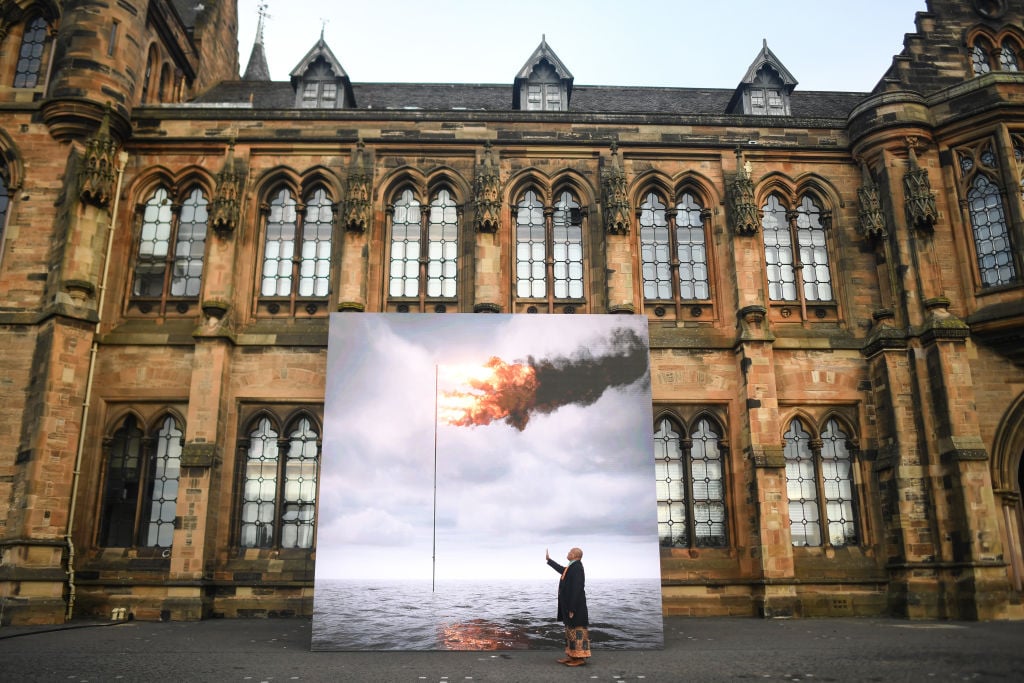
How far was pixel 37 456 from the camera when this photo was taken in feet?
53.7

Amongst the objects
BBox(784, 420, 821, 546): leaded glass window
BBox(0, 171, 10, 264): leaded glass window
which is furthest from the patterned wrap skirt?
BBox(0, 171, 10, 264): leaded glass window

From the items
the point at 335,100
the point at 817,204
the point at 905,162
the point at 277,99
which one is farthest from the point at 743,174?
the point at 277,99

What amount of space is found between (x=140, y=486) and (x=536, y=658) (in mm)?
10671

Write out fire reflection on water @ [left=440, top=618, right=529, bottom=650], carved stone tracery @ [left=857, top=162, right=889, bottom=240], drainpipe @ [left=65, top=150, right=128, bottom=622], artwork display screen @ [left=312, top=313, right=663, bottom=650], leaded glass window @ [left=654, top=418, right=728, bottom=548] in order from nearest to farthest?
1. fire reflection on water @ [left=440, top=618, right=529, bottom=650]
2. artwork display screen @ [left=312, top=313, right=663, bottom=650]
3. drainpipe @ [left=65, top=150, right=128, bottom=622]
4. leaded glass window @ [left=654, top=418, right=728, bottom=548]
5. carved stone tracery @ [left=857, top=162, right=889, bottom=240]

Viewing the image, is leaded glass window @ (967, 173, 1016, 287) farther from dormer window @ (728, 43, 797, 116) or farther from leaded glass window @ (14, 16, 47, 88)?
leaded glass window @ (14, 16, 47, 88)

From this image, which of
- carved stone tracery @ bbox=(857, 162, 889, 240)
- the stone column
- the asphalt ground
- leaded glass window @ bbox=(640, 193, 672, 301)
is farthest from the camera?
leaded glass window @ bbox=(640, 193, 672, 301)

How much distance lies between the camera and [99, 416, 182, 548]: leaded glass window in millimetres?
17719

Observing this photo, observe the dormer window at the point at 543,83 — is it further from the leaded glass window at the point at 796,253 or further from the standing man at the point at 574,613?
the standing man at the point at 574,613

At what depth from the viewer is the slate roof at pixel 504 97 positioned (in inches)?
965

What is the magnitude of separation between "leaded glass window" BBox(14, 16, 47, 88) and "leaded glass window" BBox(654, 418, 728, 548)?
16927 mm

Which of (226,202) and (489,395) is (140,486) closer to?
(226,202)

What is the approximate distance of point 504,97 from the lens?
84.0 ft

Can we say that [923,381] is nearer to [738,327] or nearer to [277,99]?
[738,327]

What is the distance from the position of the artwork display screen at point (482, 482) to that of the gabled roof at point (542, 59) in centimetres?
1153
